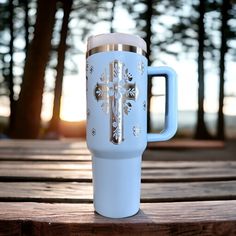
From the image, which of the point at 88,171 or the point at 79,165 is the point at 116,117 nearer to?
the point at 88,171

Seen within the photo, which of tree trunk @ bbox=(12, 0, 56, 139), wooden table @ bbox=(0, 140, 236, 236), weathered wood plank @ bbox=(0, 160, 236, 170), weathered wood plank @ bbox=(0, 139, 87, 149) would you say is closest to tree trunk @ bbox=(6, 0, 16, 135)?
tree trunk @ bbox=(12, 0, 56, 139)

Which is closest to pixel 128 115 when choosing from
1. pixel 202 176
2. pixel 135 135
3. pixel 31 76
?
pixel 135 135

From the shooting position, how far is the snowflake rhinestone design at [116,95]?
48 centimetres

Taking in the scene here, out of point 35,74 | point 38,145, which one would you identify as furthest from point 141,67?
point 35,74

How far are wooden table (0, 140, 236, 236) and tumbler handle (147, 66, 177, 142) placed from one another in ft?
0.50

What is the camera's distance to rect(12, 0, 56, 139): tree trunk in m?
3.44

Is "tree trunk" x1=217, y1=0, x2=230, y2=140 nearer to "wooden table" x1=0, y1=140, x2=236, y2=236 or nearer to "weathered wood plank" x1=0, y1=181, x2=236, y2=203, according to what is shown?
"wooden table" x1=0, y1=140, x2=236, y2=236

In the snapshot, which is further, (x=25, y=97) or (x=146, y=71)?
(x=25, y=97)

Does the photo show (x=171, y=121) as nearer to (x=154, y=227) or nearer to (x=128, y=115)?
(x=128, y=115)

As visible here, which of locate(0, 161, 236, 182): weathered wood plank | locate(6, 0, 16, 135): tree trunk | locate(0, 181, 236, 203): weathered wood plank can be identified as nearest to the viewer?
locate(0, 181, 236, 203): weathered wood plank

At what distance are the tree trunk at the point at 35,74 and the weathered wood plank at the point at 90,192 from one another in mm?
2989

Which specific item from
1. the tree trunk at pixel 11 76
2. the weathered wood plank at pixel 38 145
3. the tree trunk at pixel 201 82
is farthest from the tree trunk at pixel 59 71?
the weathered wood plank at pixel 38 145

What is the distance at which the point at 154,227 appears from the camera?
47cm

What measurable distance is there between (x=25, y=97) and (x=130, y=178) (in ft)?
10.9
